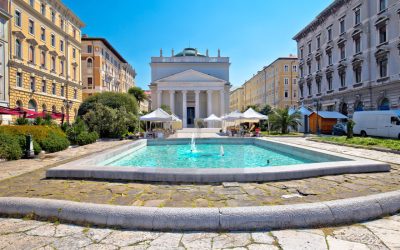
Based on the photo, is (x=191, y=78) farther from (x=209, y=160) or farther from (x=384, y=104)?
(x=209, y=160)

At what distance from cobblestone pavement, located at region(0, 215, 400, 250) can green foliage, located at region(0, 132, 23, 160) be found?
817 cm

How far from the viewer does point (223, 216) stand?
10.9 ft

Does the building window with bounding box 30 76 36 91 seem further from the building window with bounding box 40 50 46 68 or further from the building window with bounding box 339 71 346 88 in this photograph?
the building window with bounding box 339 71 346 88

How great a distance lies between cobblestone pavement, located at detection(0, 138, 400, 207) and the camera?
4.22 m

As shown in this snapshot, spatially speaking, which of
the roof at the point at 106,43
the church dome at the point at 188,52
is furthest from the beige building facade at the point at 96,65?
the church dome at the point at 188,52

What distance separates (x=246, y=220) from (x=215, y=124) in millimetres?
42948

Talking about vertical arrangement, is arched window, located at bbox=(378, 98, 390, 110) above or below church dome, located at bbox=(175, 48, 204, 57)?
below

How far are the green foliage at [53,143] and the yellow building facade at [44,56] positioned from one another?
12.0 m

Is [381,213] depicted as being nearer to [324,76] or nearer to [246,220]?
[246,220]

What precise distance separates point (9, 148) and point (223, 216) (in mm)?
10751

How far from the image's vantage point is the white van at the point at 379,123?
18953 millimetres

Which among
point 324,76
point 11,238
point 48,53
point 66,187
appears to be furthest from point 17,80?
point 324,76

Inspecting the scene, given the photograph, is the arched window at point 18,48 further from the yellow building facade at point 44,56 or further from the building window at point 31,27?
the building window at point 31,27

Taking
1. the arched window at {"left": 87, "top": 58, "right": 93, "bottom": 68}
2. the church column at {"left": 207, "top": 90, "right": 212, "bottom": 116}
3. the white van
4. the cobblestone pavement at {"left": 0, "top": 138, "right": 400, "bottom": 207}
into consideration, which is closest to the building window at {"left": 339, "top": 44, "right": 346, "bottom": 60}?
the white van
